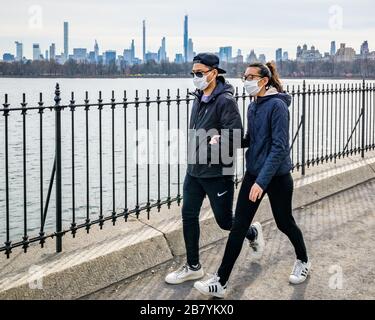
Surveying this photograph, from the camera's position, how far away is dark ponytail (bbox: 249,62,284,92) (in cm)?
474

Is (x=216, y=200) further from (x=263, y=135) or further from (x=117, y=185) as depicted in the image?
(x=117, y=185)

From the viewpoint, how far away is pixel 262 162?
4652mm

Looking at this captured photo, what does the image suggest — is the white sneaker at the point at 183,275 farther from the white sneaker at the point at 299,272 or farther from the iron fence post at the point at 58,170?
the iron fence post at the point at 58,170

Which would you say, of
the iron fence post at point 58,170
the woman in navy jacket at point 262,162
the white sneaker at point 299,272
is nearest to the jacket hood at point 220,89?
the woman in navy jacket at point 262,162

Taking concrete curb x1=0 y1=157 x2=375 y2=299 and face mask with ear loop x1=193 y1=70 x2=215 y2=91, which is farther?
face mask with ear loop x1=193 y1=70 x2=215 y2=91

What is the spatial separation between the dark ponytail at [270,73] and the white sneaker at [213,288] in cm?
169

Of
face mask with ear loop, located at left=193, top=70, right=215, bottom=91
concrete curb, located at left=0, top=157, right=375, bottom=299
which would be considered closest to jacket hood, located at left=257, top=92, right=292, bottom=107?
face mask with ear loop, located at left=193, top=70, right=215, bottom=91

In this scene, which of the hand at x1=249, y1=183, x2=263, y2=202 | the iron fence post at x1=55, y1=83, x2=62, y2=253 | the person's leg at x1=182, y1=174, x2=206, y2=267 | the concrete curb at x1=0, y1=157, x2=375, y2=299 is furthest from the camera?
the iron fence post at x1=55, y1=83, x2=62, y2=253

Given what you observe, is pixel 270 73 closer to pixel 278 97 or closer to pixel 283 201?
pixel 278 97

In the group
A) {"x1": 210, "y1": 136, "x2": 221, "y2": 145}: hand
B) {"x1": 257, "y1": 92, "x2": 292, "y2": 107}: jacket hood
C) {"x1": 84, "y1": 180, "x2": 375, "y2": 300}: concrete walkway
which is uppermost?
{"x1": 257, "y1": 92, "x2": 292, "y2": 107}: jacket hood

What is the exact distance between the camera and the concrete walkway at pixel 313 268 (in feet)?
15.7

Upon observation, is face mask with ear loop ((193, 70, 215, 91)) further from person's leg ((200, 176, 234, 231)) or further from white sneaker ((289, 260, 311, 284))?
white sneaker ((289, 260, 311, 284))

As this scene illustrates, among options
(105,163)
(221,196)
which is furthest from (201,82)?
(105,163)
